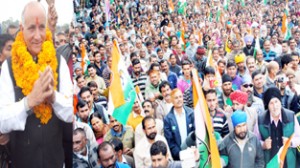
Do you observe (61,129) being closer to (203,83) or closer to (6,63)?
(6,63)

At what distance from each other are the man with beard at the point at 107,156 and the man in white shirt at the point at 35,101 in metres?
1.95

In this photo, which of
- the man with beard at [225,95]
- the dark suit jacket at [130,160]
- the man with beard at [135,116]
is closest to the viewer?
the dark suit jacket at [130,160]

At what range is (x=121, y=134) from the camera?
17.0ft

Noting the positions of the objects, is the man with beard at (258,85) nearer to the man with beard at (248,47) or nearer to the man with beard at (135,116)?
the man with beard at (135,116)

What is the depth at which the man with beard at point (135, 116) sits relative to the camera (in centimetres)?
548

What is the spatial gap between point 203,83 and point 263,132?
85.2 inches

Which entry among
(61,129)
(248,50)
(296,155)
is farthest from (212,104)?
(248,50)

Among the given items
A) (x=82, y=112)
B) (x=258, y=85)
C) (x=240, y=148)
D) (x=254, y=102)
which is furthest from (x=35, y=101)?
(x=258, y=85)

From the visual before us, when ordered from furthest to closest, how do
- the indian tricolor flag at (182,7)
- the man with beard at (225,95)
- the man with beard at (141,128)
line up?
the indian tricolor flag at (182,7) < the man with beard at (225,95) < the man with beard at (141,128)

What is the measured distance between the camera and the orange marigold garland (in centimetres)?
197

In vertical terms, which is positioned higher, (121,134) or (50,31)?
(50,31)

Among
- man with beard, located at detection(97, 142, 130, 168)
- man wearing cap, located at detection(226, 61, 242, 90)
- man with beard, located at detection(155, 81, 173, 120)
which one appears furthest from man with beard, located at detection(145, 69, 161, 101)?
man with beard, located at detection(97, 142, 130, 168)

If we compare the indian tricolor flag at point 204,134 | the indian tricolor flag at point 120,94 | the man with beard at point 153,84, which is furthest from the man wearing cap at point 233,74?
the indian tricolor flag at point 204,134

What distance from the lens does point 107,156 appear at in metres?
4.13
